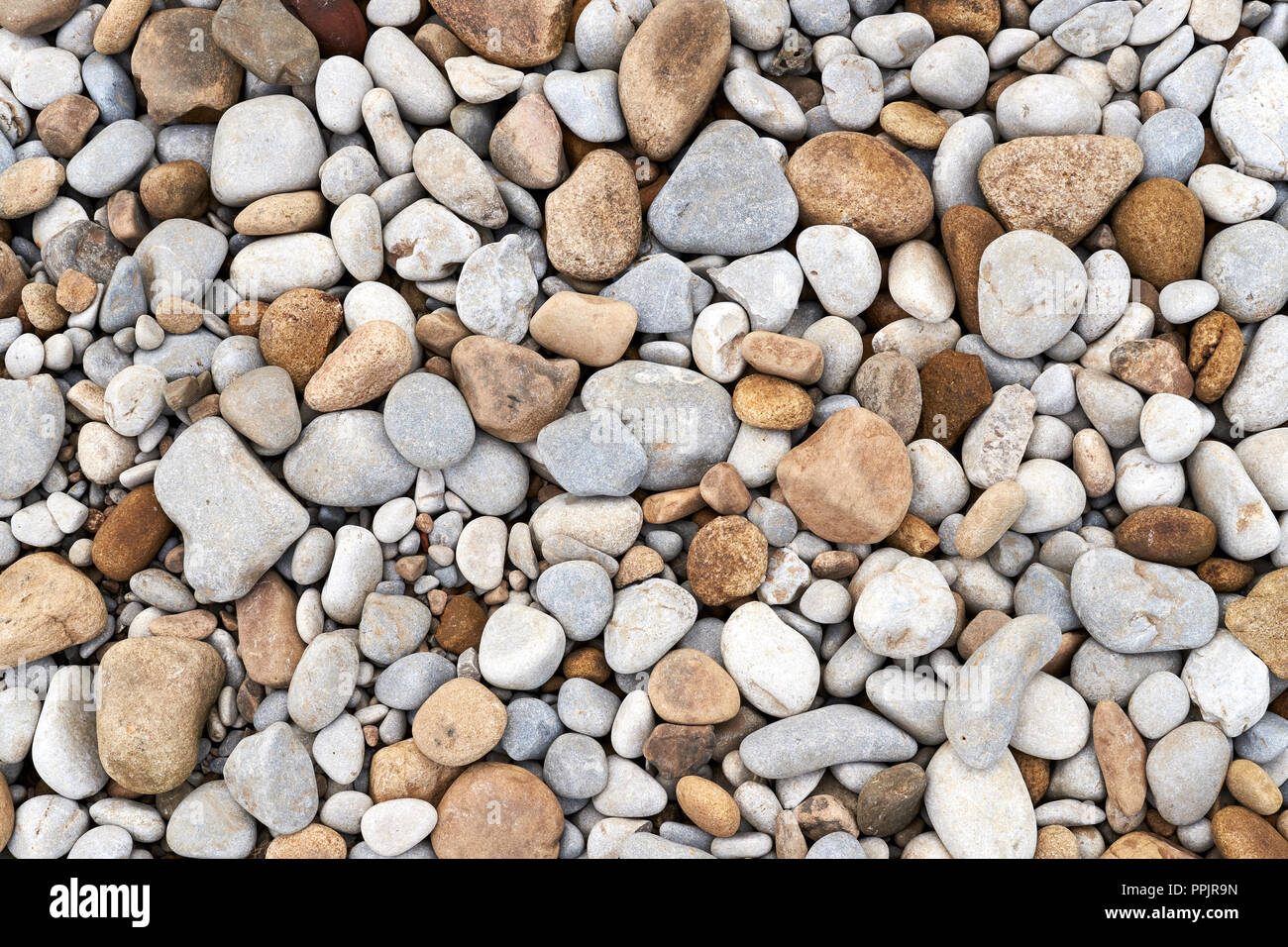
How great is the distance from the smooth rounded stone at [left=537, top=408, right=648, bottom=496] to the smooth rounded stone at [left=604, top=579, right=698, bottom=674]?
28 centimetres

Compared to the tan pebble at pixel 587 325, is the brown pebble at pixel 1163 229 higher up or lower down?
higher up

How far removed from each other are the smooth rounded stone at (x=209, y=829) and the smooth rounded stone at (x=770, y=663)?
1.24m

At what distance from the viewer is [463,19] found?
8.27 ft

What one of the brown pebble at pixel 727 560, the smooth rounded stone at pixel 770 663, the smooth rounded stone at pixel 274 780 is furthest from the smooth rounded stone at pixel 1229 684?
the smooth rounded stone at pixel 274 780

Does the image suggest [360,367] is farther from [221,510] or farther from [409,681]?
[409,681]

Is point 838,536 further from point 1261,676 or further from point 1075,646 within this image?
point 1261,676

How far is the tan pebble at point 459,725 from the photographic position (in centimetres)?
217

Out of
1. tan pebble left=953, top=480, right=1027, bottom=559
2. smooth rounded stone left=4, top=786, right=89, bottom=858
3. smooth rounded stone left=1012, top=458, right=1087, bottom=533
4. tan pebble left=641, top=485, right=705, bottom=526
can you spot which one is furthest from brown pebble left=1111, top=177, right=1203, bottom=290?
smooth rounded stone left=4, top=786, right=89, bottom=858

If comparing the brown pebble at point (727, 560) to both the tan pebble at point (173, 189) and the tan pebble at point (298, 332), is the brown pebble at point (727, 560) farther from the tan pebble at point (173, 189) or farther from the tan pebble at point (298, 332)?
the tan pebble at point (173, 189)

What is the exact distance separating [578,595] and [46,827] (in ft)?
4.60

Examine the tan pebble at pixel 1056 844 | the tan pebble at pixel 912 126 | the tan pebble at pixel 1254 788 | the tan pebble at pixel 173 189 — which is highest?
the tan pebble at pixel 912 126

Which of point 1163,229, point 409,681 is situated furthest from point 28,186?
point 1163,229

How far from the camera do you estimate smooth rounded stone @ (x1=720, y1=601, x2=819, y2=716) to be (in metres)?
2.23
